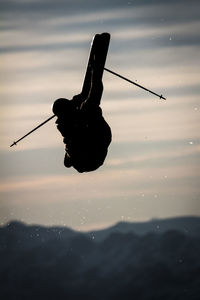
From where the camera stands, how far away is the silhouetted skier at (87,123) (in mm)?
25812

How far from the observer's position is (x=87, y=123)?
26078 millimetres

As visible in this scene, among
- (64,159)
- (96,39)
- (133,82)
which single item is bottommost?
(64,159)

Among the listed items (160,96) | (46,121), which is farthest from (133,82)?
(46,121)

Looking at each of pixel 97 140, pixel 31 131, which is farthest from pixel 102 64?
pixel 31 131

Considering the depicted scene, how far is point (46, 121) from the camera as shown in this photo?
28172mm

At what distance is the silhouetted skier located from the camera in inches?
1016

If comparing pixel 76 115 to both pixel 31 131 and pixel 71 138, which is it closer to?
pixel 71 138

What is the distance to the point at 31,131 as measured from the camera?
29000 mm

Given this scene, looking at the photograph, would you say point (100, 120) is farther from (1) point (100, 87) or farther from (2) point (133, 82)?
(2) point (133, 82)

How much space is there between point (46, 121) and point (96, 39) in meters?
3.81

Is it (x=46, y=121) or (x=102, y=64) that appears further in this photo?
(x=46, y=121)

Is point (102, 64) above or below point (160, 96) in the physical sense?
above

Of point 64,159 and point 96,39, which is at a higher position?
point 96,39

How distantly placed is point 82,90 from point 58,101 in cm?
98
